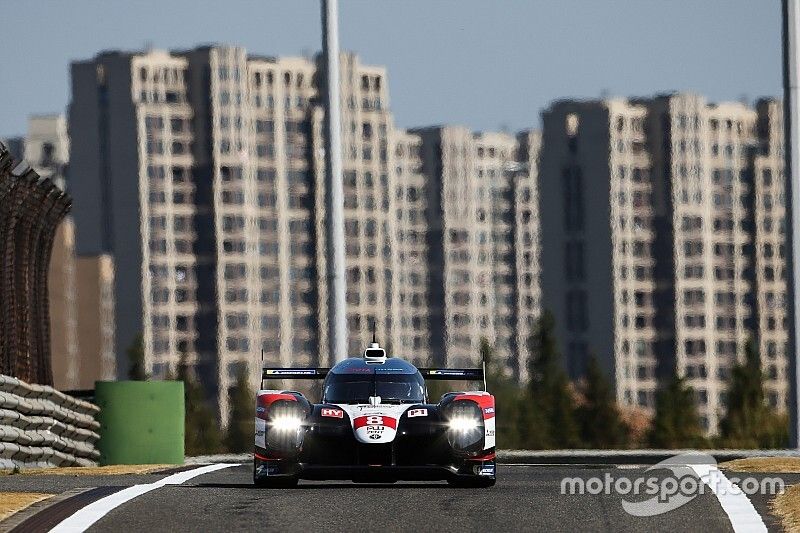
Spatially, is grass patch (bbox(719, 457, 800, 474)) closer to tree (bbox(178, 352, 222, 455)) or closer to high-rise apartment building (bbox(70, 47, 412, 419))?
tree (bbox(178, 352, 222, 455))

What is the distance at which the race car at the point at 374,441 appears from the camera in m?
16.4

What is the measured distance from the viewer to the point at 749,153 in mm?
196500

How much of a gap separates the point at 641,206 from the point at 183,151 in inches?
1696

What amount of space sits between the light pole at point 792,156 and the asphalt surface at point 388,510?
10575 millimetres

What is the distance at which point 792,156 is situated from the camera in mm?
26781

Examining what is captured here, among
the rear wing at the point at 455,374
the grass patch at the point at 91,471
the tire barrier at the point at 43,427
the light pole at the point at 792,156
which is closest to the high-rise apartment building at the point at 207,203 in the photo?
the light pole at the point at 792,156

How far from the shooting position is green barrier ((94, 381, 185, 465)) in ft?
79.2

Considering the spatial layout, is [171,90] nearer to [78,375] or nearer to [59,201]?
[78,375]

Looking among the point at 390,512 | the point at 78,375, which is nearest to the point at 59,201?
the point at 390,512

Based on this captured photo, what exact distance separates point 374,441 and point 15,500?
345cm

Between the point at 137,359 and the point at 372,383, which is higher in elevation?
the point at 372,383

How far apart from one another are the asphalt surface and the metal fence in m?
6.09

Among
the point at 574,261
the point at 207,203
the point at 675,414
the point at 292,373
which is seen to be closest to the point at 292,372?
the point at 292,373

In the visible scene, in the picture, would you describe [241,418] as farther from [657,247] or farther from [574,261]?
[657,247]
